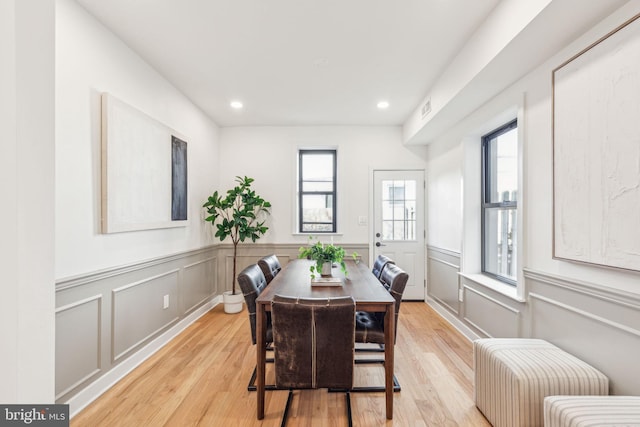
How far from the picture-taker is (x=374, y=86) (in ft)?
11.3

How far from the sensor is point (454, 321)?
12.3ft

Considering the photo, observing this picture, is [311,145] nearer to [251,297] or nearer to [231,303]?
[231,303]

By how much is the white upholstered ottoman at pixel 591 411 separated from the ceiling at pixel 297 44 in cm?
227

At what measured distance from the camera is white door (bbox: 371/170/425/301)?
4844 mm

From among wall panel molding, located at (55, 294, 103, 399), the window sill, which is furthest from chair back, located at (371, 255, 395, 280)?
wall panel molding, located at (55, 294, 103, 399)

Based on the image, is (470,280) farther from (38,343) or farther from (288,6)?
(38,343)

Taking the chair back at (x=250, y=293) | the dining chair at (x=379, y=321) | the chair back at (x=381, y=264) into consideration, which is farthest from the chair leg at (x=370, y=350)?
the chair back at (x=250, y=293)

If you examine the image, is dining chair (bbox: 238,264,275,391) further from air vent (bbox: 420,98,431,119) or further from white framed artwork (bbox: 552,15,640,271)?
air vent (bbox: 420,98,431,119)

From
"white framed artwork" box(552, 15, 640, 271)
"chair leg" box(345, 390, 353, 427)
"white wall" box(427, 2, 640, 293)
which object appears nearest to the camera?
"white framed artwork" box(552, 15, 640, 271)

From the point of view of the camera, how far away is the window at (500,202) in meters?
2.94

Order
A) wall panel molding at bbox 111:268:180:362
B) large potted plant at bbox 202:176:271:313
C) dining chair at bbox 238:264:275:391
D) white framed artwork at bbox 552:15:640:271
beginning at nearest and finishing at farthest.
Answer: white framed artwork at bbox 552:15:640:271 → dining chair at bbox 238:264:275:391 → wall panel molding at bbox 111:268:180:362 → large potted plant at bbox 202:176:271:313

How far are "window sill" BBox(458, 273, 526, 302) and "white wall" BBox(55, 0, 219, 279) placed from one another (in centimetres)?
309

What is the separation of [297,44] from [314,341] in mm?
2229

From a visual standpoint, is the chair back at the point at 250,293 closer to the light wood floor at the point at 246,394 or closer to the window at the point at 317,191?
the light wood floor at the point at 246,394
